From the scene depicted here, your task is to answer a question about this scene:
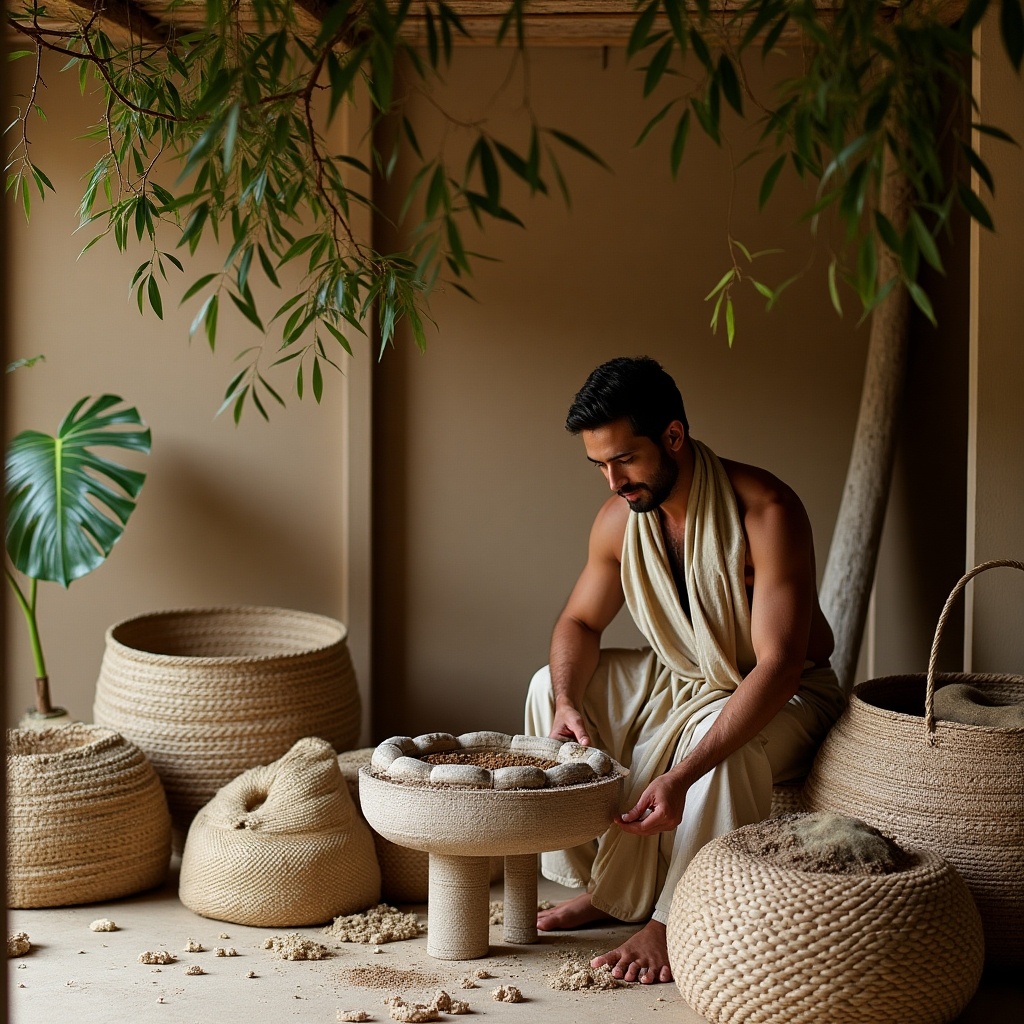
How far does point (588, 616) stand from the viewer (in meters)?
3.08

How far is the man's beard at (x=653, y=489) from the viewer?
281 cm

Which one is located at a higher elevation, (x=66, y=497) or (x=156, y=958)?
(x=66, y=497)

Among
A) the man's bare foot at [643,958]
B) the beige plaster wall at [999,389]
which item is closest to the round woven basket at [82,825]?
the man's bare foot at [643,958]

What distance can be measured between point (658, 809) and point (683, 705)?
34 centimetres

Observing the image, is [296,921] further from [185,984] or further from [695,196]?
[695,196]

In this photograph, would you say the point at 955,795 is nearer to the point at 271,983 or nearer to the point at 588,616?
the point at 588,616

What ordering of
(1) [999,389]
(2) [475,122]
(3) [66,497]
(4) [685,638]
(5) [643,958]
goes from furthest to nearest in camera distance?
(3) [66,497] < (1) [999,389] < (4) [685,638] < (5) [643,958] < (2) [475,122]

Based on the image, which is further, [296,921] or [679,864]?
[296,921]

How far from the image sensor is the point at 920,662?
3943mm

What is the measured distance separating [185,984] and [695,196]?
8.47 ft

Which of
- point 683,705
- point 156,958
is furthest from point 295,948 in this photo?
point 683,705

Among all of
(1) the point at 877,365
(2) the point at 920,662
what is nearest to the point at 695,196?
(1) the point at 877,365

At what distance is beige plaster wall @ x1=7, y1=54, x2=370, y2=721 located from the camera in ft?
12.8

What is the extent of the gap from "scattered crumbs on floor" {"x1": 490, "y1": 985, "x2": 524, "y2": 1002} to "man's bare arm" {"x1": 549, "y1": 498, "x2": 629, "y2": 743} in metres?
0.59
